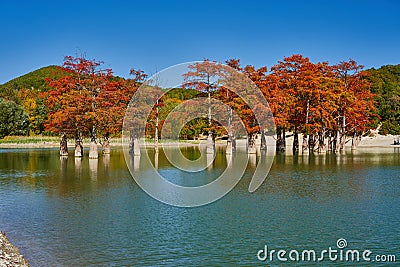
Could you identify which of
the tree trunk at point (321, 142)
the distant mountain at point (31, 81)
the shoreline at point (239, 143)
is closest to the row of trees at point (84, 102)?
the tree trunk at point (321, 142)

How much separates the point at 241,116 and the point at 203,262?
95.9 feet

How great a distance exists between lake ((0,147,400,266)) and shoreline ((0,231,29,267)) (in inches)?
8.3

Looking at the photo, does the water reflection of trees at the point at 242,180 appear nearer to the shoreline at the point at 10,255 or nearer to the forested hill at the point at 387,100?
the shoreline at the point at 10,255

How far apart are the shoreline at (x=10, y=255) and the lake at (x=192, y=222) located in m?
0.21

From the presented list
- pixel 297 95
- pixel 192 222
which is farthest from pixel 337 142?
pixel 192 222

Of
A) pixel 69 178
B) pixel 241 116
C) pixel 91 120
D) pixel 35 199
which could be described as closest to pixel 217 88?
pixel 241 116

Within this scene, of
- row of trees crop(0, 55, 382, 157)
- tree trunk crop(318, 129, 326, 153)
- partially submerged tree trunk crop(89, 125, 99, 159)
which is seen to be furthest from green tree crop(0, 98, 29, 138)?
tree trunk crop(318, 129, 326, 153)

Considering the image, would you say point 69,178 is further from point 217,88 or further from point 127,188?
point 217,88

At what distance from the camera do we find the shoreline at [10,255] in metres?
8.94

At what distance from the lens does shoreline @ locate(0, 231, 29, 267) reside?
894 centimetres

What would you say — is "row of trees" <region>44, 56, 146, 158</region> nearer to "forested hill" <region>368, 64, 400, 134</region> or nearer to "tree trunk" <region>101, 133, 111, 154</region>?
"tree trunk" <region>101, 133, 111, 154</region>

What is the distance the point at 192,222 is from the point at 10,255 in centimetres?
514

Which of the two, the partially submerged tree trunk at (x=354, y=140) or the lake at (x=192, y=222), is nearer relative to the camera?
the lake at (x=192, y=222)

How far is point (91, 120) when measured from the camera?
33.0 m
